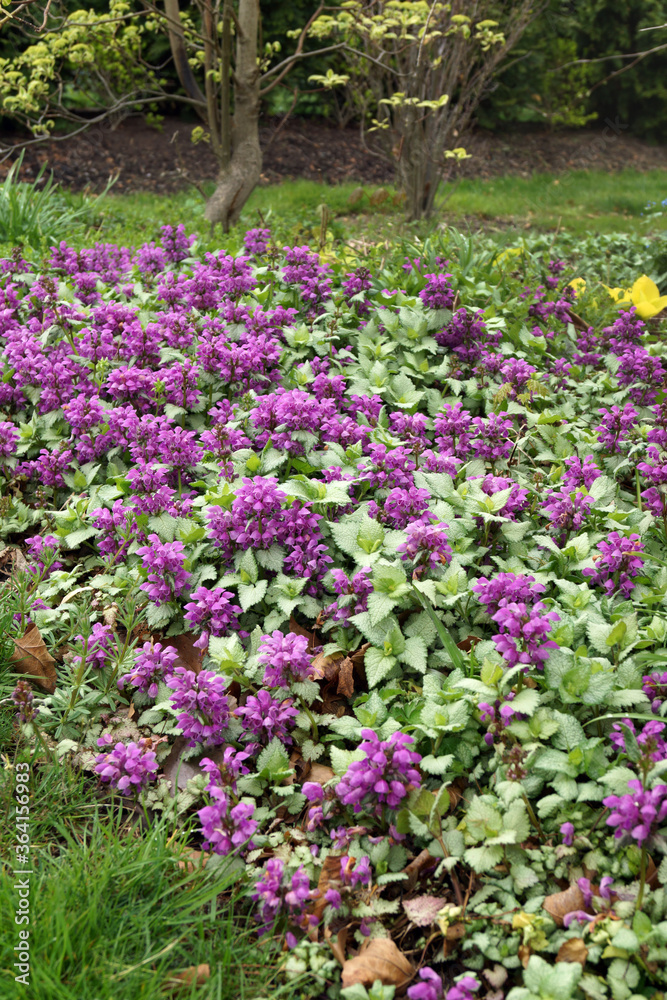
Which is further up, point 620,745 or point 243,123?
point 243,123

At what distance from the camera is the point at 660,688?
1928mm

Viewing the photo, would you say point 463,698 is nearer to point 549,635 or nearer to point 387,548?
point 549,635

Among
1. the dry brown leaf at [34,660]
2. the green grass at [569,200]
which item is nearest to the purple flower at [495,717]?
the dry brown leaf at [34,660]

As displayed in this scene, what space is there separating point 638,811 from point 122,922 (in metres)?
1.12

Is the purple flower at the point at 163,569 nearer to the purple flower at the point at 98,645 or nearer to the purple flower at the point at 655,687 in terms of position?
the purple flower at the point at 98,645

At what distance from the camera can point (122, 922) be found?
5.37ft

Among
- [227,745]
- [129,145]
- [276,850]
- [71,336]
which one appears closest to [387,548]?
[227,745]

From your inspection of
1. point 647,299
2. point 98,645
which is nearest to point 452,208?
point 647,299

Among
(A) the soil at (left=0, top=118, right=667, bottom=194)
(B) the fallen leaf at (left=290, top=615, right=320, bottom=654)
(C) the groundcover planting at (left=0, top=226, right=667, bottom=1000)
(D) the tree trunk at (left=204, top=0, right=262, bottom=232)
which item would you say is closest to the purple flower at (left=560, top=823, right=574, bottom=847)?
(C) the groundcover planting at (left=0, top=226, right=667, bottom=1000)

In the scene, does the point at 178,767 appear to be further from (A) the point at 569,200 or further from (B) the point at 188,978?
(A) the point at 569,200

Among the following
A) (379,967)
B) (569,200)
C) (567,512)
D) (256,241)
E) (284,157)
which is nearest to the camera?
(379,967)

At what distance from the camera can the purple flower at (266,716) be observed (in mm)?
2002

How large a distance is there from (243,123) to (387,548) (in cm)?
480

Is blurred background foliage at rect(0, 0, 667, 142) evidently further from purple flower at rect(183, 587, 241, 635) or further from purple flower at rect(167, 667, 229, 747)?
purple flower at rect(167, 667, 229, 747)
